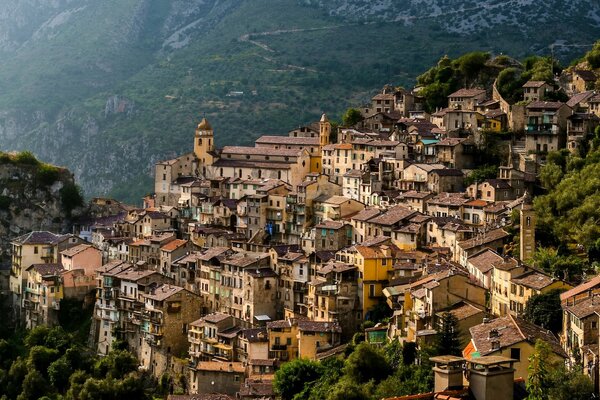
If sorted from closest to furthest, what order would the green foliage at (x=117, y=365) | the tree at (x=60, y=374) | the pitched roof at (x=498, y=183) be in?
the green foliage at (x=117, y=365) < the pitched roof at (x=498, y=183) < the tree at (x=60, y=374)

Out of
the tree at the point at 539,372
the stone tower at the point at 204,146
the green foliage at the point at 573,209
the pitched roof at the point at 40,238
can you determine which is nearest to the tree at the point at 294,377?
the green foliage at the point at 573,209

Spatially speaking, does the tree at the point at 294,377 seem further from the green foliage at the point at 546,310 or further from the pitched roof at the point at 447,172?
the pitched roof at the point at 447,172

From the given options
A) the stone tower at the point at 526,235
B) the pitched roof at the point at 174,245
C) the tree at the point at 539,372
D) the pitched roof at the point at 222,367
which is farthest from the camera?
the pitched roof at the point at 174,245

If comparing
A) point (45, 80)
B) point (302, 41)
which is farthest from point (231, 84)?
point (45, 80)

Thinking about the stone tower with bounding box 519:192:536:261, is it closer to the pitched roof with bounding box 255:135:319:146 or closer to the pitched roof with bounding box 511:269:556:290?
the pitched roof with bounding box 511:269:556:290

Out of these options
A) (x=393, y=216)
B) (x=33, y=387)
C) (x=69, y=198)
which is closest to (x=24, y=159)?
(x=69, y=198)

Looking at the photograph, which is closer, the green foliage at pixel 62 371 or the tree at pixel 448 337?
the tree at pixel 448 337

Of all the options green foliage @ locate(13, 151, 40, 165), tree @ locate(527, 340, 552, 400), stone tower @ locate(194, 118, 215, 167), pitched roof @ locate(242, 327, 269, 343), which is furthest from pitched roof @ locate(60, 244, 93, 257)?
tree @ locate(527, 340, 552, 400)
